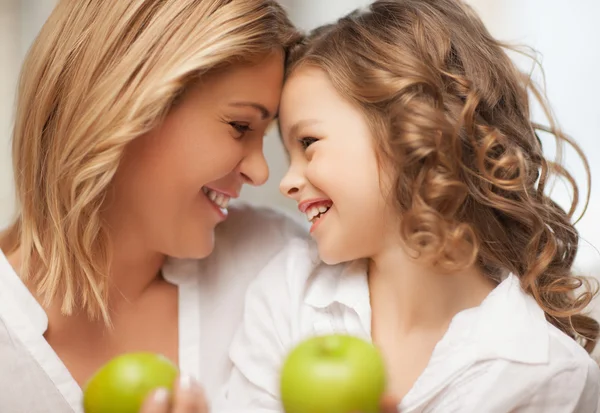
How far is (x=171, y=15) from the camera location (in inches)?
44.8

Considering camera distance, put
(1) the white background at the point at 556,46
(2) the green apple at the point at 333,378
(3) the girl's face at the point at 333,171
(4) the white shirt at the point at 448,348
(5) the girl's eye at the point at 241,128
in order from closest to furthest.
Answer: (2) the green apple at the point at 333,378 → (4) the white shirt at the point at 448,348 → (3) the girl's face at the point at 333,171 → (5) the girl's eye at the point at 241,128 → (1) the white background at the point at 556,46

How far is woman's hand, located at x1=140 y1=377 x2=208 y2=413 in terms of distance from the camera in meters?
0.83

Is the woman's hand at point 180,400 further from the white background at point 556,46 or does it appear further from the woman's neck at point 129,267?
the white background at point 556,46

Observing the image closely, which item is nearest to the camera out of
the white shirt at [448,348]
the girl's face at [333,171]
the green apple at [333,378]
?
the green apple at [333,378]

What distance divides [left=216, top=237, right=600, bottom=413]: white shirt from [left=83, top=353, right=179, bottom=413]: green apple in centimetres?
30

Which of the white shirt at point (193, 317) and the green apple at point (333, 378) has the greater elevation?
the green apple at point (333, 378)

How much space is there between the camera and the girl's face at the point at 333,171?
1.10m

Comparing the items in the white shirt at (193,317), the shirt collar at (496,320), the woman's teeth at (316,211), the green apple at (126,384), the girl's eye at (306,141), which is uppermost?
the girl's eye at (306,141)

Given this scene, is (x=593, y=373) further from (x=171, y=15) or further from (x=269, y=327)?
(x=171, y=15)

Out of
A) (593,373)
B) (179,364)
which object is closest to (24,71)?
(179,364)

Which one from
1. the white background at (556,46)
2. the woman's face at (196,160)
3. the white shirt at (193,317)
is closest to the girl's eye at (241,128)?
the woman's face at (196,160)

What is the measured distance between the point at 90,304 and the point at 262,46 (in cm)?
53

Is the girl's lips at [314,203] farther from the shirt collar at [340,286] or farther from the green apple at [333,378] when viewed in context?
the green apple at [333,378]

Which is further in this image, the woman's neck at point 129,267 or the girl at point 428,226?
the woman's neck at point 129,267
